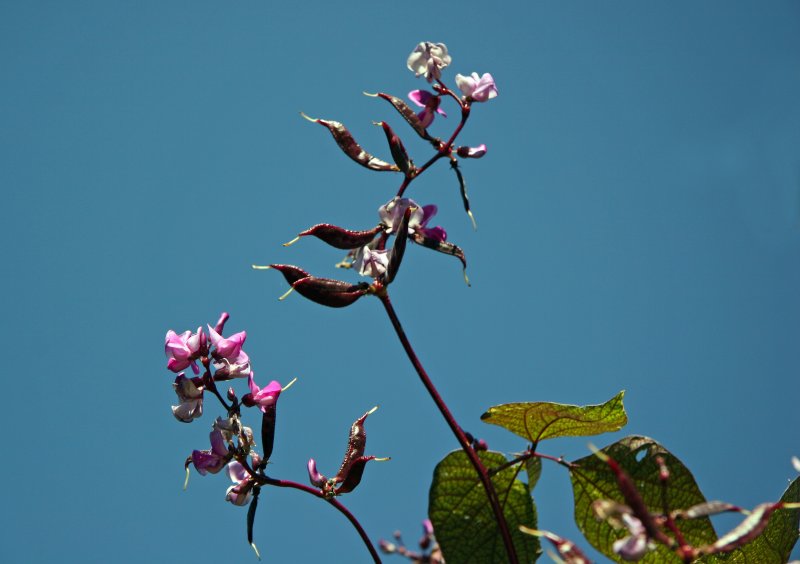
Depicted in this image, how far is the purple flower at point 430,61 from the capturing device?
4.74ft

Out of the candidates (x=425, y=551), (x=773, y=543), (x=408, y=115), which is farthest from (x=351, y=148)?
(x=425, y=551)

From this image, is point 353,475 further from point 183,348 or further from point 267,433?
point 183,348

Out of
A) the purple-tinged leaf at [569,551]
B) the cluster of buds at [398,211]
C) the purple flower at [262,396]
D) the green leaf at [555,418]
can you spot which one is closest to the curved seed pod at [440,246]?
the cluster of buds at [398,211]

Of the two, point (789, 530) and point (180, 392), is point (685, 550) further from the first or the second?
point (180, 392)

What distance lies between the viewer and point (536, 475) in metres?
1.46

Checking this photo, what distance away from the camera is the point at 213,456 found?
4.36 feet

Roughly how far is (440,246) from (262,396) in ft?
1.39

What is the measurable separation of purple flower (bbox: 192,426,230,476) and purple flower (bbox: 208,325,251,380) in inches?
3.8

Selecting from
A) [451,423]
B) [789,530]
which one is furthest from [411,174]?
[789,530]

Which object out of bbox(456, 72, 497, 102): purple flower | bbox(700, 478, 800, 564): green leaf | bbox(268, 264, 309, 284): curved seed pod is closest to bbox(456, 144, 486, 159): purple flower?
bbox(456, 72, 497, 102): purple flower

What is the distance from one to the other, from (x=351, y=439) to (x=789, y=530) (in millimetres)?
797

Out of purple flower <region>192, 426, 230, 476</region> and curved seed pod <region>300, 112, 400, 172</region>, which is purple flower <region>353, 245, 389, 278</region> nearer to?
curved seed pod <region>300, 112, 400, 172</region>

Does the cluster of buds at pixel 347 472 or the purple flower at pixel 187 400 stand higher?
the purple flower at pixel 187 400

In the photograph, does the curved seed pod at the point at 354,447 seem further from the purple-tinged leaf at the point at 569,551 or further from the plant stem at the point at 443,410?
the purple-tinged leaf at the point at 569,551
